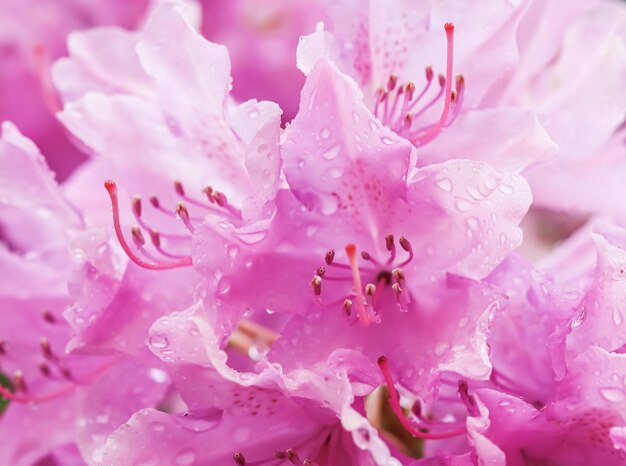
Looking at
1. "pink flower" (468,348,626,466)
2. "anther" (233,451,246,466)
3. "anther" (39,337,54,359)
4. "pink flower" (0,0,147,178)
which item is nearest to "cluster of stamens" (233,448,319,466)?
"anther" (233,451,246,466)

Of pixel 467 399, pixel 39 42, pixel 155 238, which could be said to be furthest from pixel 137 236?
pixel 39 42

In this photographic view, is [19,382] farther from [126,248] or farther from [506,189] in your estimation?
[506,189]

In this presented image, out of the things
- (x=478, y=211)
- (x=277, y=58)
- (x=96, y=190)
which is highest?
(x=478, y=211)

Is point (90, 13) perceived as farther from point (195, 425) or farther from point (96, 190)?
point (195, 425)

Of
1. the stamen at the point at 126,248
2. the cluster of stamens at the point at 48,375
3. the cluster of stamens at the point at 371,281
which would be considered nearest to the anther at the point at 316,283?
the cluster of stamens at the point at 371,281

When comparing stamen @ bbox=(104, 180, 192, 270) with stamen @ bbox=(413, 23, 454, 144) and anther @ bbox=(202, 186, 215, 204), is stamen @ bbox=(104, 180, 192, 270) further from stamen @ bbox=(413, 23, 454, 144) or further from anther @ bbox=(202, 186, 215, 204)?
stamen @ bbox=(413, 23, 454, 144)

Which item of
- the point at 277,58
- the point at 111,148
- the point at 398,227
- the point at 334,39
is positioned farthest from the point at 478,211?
the point at 277,58
